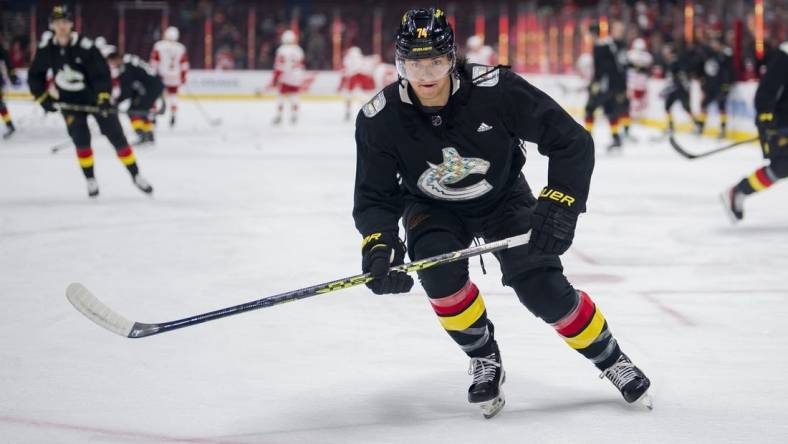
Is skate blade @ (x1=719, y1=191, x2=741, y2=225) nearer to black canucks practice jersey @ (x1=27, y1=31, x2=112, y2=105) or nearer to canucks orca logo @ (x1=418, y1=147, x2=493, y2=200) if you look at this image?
canucks orca logo @ (x1=418, y1=147, x2=493, y2=200)

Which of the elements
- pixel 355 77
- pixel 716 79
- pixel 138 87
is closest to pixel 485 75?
pixel 138 87

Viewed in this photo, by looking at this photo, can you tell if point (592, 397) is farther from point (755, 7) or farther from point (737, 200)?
point (755, 7)

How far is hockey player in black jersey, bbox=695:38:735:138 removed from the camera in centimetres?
1177

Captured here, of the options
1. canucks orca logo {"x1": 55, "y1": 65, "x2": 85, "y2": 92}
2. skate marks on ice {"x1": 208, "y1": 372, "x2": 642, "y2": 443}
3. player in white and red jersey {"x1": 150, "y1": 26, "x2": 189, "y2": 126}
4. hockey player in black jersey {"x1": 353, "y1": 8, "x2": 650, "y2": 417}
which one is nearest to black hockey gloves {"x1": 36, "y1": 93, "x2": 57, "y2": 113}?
canucks orca logo {"x1": 55, "y1": 65, "x2": 85, "y2": 92}

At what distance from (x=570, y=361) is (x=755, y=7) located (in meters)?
9.81

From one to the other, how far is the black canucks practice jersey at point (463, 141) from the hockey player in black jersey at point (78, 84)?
4670mm

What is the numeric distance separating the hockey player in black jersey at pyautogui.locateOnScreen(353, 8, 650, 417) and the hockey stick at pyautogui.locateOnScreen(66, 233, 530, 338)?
28 mm

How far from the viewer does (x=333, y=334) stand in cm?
346

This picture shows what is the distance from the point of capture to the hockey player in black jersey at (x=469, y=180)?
246 cm

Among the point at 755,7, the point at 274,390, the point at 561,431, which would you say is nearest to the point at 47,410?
the point at 274,390

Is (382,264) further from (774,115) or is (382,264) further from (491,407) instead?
(774,115)

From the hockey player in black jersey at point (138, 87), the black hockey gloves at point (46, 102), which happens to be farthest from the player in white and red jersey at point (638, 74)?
the black hockey gloves at point (46, 102)

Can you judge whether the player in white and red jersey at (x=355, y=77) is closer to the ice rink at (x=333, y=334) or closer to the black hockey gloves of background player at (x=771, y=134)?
the ice rink at (x=333, y=334)

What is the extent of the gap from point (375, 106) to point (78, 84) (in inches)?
193
